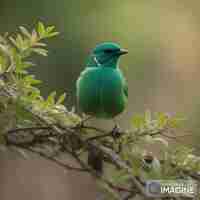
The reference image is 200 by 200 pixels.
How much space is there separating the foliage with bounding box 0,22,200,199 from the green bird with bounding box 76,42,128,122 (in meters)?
0.31

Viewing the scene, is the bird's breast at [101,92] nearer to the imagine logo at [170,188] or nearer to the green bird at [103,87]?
the green bird at [103,87]

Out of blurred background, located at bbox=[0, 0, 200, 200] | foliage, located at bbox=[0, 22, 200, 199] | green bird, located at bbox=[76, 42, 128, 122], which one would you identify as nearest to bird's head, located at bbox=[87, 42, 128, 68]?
green bird, located at bbox=[76, 42, 128, 122]

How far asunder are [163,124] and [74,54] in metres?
1.14

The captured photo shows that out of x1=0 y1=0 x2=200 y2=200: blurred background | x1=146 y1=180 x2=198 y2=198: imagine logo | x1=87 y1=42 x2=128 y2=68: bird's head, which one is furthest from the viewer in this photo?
x1=0 y1=0 x2=200 y2=200: blurred background

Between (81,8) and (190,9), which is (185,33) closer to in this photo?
(190,9)

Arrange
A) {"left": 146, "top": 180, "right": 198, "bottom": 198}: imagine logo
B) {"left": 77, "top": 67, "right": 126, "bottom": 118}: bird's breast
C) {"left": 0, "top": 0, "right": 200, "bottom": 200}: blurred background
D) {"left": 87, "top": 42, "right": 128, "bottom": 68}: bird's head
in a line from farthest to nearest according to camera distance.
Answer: {"left": 0, "top": 0, "right": 200, "bottom": 200}: blurred background → {"left": 87, "top": 42, "right": 128, "bottom": 68}: bird's head → {"left": 77, "top": 67, "right": 126, "bottom": 118}: bird's breast → {"left": 146, "top": 180, "right": 198, "bottom": 198}: imagine logo

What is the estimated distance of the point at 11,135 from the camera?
0.66 metres

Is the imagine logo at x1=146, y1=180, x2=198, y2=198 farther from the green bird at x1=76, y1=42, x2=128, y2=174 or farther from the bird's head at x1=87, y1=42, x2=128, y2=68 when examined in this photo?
the bird's head at x1=87, y1=42, x2=128, y2=68

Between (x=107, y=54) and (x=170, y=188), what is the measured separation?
2.20ft

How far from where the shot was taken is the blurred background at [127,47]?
1656 millimetres

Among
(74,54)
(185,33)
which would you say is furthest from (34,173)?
(185,33)

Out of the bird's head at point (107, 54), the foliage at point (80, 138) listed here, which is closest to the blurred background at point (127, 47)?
the bird's head at point (107, 54)

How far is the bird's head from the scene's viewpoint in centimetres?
122


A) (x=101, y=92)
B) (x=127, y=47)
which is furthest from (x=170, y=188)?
(x=127, y=47)
